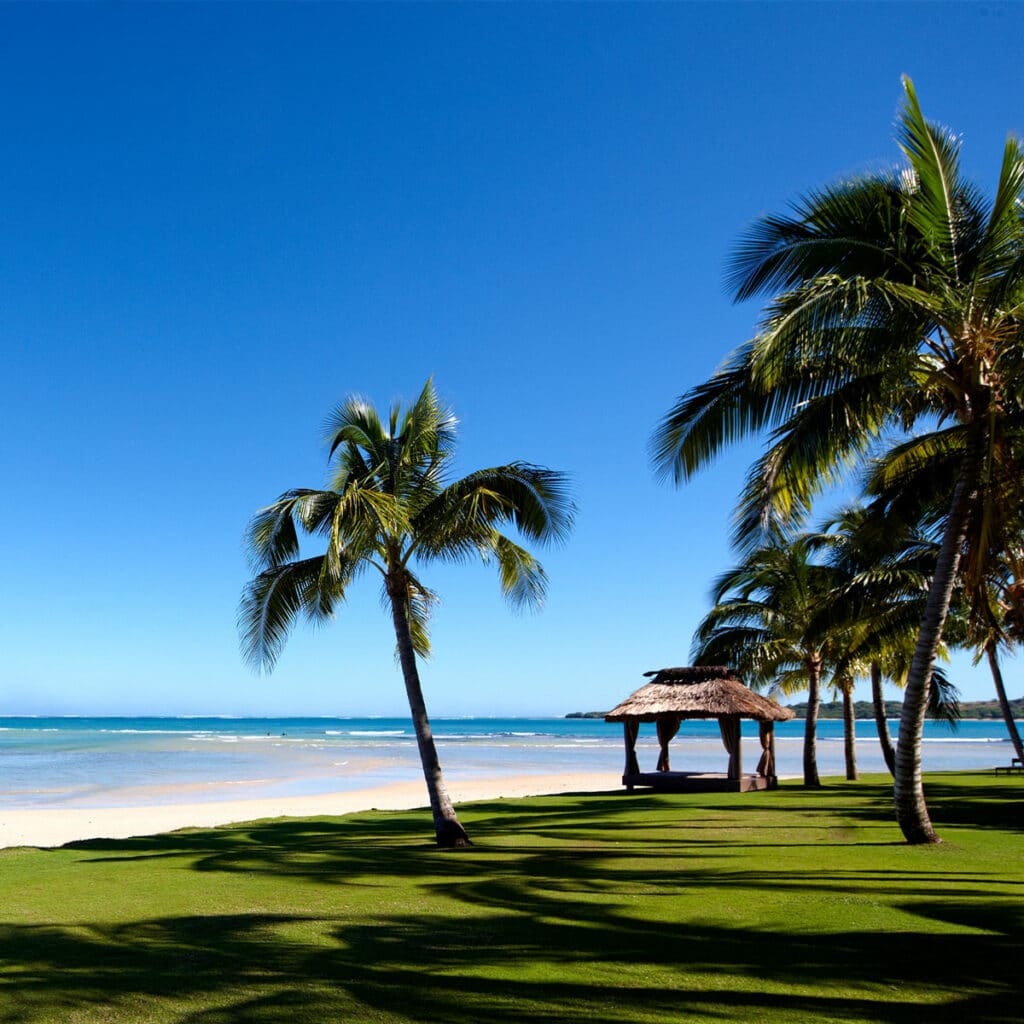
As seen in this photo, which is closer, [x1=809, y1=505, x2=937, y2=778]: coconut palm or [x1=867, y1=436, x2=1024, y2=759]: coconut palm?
[x1=867, y1=436, x2=1024, y2=759]: coconut palm

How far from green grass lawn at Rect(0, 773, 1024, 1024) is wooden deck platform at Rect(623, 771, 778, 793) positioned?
857 cm

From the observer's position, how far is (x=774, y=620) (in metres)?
22.1

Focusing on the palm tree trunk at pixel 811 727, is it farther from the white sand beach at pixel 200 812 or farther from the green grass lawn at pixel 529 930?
the green grass lawn at pixel 529 930

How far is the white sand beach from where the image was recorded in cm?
1739

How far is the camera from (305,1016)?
4.85 m

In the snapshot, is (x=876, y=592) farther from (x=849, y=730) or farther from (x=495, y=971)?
(x=495, y=971)

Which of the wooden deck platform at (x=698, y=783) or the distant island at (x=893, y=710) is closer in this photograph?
the wooden deck platform at (x=698, y=783)

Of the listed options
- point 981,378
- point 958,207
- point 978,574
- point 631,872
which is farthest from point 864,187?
point 631,872

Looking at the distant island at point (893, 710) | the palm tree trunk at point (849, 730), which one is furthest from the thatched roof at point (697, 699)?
the distant island at point (893, 710)

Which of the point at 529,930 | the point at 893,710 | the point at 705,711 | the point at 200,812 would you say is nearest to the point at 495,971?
the point at 529,930

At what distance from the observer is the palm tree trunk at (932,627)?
937 centimetres

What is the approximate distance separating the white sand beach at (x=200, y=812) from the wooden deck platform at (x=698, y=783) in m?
3.72

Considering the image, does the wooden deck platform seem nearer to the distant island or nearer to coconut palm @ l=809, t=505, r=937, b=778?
coconut palm @ l=809, t=505, r=937, b=778

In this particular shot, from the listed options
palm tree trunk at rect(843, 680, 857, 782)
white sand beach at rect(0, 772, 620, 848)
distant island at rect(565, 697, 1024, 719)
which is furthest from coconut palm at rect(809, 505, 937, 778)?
distant island at rect(565, 697, 1024, 719)
